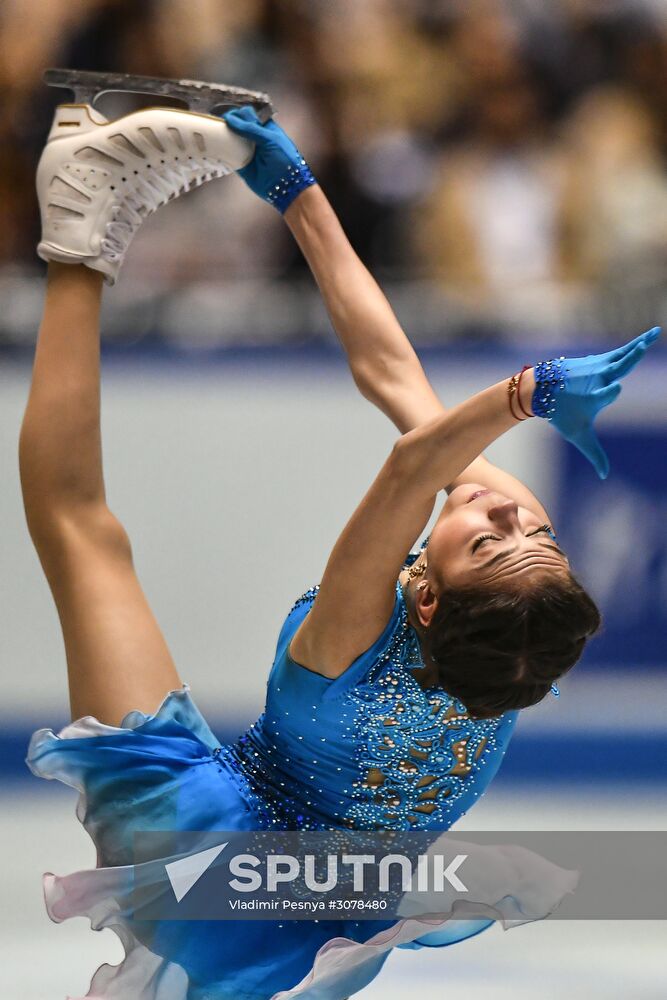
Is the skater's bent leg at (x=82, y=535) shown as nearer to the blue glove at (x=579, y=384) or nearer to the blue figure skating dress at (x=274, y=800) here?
the blue figure skating dress at (x=274, y=800)

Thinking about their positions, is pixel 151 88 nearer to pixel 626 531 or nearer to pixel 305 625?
pixel 305 625

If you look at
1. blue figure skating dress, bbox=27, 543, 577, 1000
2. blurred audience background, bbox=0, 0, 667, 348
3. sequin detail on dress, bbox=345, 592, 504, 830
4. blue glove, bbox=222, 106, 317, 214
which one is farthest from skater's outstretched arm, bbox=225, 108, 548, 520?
blurred audience background, bbox=0, 0, 667, 348

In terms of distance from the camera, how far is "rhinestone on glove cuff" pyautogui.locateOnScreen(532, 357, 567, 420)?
182 centimetres

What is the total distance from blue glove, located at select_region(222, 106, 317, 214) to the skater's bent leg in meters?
0.39

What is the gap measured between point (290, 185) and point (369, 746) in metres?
0.99

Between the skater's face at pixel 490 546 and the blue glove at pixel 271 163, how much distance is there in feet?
2.44

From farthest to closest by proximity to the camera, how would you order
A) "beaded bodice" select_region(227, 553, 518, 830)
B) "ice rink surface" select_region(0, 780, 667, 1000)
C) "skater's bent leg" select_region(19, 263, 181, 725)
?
"ice rink surface" select_region(0, 780, 667, 1000)
"skater's bent leg" select_region(19, 263, 181, 725)
"beaded bodice" select_region(227, 553, 518, 830)

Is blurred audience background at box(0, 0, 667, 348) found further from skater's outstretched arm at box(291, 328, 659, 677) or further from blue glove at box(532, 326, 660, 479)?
blue glove at box(532, 326, 660, 479)

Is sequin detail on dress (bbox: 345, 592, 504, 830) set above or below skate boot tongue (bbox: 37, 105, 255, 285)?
below

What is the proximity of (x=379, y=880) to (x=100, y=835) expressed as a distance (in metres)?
0.42

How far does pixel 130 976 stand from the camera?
85.6 inches

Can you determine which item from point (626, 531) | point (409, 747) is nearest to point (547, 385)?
point (409, 747)

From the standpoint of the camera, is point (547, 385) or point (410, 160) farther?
point (410, 160)

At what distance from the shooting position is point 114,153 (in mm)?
2422
